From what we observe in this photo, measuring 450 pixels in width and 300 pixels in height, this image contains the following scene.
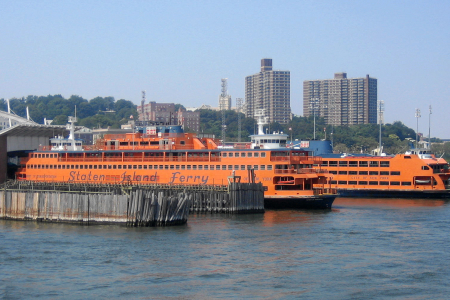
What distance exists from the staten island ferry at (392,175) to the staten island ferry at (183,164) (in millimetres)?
15790

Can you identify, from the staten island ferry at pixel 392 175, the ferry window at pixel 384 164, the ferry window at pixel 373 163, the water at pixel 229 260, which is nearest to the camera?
the water at pixel 229 260

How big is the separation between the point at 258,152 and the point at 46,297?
35.4 m

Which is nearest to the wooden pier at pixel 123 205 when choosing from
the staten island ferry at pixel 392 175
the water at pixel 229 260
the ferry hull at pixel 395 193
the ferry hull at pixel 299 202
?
the water at pixel 229 260

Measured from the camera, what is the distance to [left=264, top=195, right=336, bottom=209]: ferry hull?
59.7 m

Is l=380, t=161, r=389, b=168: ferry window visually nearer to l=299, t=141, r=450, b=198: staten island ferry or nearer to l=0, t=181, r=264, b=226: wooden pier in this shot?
l=299, t=141, r=450, b=198: staten island ferry

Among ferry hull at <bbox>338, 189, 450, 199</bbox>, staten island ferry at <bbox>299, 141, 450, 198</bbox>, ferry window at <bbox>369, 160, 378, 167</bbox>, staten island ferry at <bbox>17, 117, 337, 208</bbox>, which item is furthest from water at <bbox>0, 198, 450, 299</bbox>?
ferry window at <bbox>369, 160, 378, 167</bbox>

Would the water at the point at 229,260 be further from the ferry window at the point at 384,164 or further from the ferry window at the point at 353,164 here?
the ferry window at the point at 353,164

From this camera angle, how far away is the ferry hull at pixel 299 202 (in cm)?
5966

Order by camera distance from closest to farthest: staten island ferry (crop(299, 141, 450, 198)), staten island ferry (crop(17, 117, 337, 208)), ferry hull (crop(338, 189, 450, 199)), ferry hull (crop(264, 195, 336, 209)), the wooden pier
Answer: the wooden pier < ferry hull (crop(264, 195, 336, 209)) < staten island ferry (crop(17, 117, 337, 208)) < ferry hull (crop(338, 189, 450, 199)) < staten island ferry (crop(299, 141, 450, 198))

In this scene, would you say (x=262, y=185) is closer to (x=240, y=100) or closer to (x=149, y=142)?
(x=149, y=142)

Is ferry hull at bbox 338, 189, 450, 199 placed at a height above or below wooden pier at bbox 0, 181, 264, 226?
below

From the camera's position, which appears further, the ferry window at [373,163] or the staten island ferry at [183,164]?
the ferry window at [373,163]

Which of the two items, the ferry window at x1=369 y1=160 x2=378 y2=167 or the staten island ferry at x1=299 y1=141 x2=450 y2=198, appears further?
the ferry window at x1=369 y1=160 x2=378 y2=167

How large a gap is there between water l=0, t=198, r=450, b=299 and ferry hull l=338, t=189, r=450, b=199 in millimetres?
28719
